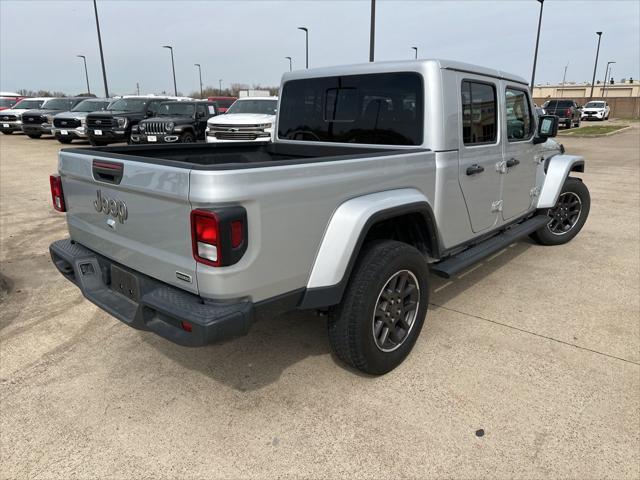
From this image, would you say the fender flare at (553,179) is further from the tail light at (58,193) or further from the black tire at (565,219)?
the tail light at (58,193)

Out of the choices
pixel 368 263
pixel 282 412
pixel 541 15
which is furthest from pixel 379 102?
pixel 541 15

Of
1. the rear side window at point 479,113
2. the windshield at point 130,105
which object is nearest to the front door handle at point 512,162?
the rear side window at point 479,113

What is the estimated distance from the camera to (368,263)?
2846 mm

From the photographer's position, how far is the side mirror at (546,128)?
4656 mm

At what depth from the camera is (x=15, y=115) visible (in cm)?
2358

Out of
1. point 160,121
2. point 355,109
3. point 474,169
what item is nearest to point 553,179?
point 474,169

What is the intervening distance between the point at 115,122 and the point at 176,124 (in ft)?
10.0

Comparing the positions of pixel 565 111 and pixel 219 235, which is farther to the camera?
pixel 565 111

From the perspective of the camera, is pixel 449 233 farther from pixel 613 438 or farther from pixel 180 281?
pixel 180 281

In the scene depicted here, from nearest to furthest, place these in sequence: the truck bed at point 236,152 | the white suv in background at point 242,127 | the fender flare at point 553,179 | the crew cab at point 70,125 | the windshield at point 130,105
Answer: the truck bed at point 236,152
the fender flare at point 553,179
the white suv in background at point 242,127
the windshield at point 130,105
the crew cab at point 70,125

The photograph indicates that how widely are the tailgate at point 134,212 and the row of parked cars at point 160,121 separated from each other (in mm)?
7858

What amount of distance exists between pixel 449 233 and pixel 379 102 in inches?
43.1

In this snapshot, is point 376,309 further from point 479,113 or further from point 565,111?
point 565,111

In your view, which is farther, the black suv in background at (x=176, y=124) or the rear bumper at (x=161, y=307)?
the black suv in background at (x=176, y=124)
